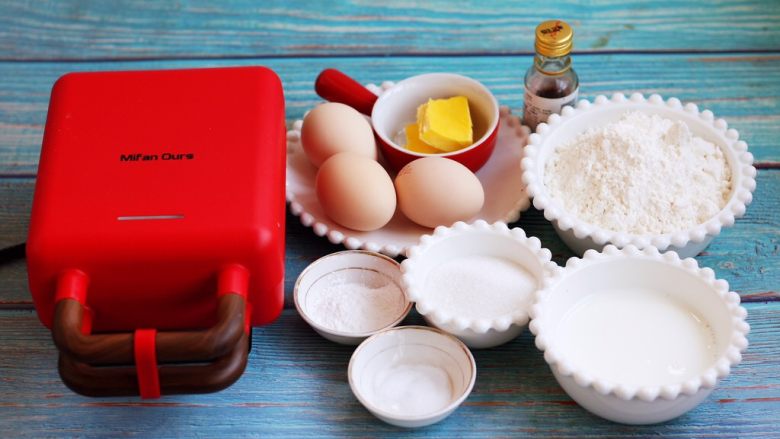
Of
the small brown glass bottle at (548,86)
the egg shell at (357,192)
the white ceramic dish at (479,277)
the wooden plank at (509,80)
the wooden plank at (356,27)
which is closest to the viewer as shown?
the white ceramic dish at (479,277)

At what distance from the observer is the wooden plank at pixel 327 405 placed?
101cm

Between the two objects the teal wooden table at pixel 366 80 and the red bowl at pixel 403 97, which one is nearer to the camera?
the teal wooden table at pixel 366 80

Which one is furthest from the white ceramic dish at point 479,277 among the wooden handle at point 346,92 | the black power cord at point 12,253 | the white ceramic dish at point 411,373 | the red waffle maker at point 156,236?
the black power cord at point 12,253

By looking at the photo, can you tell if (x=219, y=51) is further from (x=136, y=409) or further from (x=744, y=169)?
(x=744, y=169)

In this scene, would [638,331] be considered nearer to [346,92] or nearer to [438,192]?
[438,192]

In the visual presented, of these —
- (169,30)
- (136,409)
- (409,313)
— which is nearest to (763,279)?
(409,313)

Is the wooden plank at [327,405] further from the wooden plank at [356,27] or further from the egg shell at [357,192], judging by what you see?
the wooden plank at [356,27]

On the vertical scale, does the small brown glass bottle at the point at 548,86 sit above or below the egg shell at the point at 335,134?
above

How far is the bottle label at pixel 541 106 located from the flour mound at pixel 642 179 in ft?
0.27

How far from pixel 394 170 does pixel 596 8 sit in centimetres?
54

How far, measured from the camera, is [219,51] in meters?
1.55

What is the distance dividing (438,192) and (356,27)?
0.54m

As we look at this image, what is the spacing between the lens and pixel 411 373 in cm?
104

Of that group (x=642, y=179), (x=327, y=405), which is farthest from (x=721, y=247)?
(x=327, y=405)
